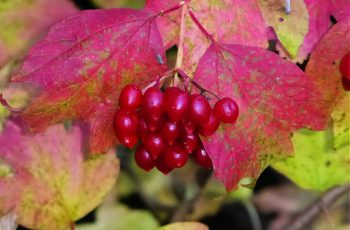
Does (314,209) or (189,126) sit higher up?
(189,126)

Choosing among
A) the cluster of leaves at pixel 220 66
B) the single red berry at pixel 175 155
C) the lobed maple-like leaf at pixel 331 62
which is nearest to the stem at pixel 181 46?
the cluster of leaves at pixel 220 66

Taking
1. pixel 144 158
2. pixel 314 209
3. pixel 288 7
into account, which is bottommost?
pixel 314 209

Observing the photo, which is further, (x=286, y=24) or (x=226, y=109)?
(x=286, y=24)

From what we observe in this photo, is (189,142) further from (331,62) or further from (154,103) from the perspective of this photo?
(331,62)

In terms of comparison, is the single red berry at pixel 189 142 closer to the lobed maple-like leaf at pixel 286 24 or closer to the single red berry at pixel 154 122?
the single red berry at pixel 154 122

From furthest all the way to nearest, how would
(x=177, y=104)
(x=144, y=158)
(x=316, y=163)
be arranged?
1. (x=316, y=163)
2. (x=144, y=158)
3. (x=177, y=104)

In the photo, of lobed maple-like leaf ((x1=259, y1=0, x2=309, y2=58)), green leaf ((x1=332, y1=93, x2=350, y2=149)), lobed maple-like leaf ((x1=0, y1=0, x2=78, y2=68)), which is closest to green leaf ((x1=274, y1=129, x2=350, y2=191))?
green leaf ((x1=332, y1=93, x2=350, y2=149))

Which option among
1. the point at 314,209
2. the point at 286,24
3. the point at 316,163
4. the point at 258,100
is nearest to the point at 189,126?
the point at 258,100

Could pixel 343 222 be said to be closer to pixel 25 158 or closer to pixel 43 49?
pixel 25 158
